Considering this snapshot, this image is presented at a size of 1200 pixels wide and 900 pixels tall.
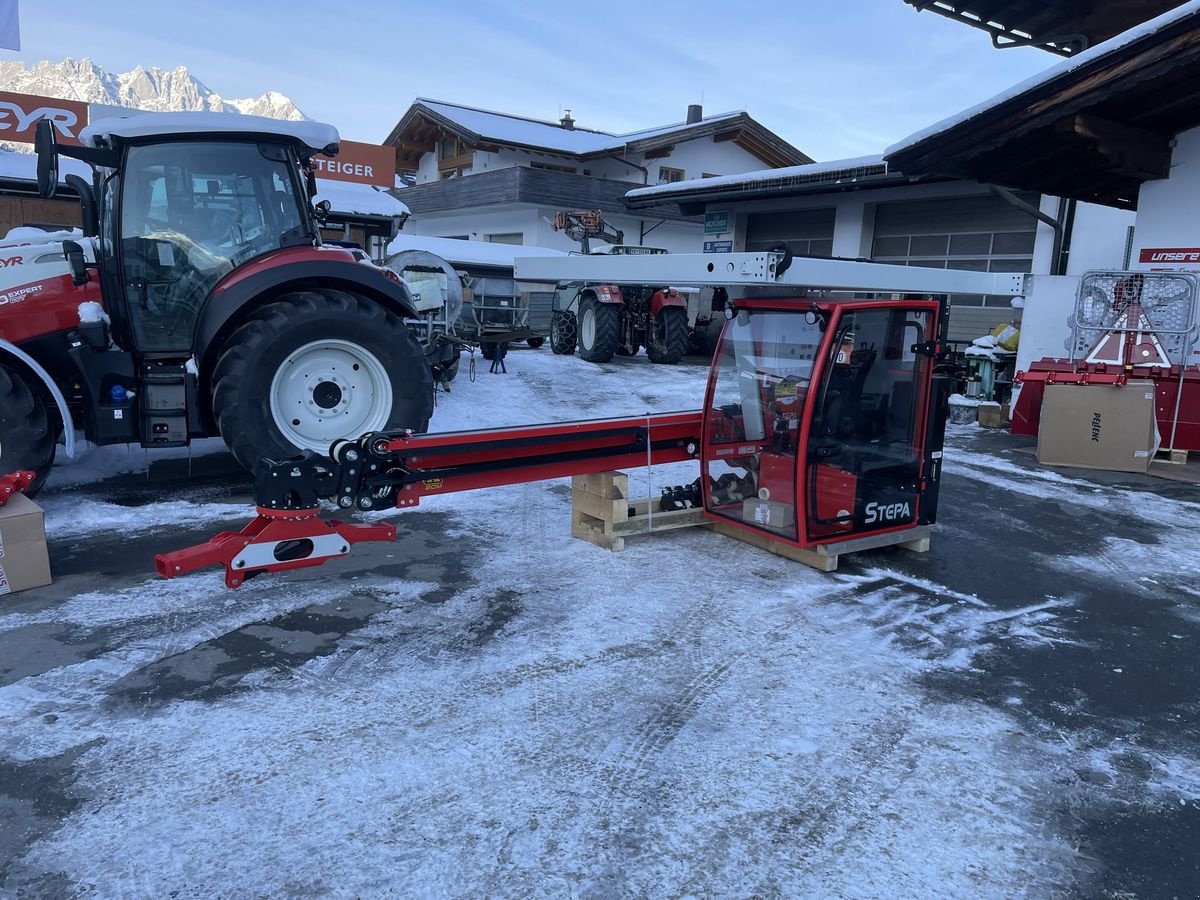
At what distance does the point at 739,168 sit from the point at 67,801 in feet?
97.0

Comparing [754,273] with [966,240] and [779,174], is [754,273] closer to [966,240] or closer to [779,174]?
[966,240]

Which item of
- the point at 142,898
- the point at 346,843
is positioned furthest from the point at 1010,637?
the point at 142,898

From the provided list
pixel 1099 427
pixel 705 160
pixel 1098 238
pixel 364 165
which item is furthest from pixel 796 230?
pixel 1099 427

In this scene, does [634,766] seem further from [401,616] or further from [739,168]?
[739,168]

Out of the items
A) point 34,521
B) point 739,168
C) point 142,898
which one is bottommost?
point 142,898

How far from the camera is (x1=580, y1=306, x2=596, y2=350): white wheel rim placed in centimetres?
1566

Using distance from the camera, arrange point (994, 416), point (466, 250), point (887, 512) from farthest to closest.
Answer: point (466, 250)
point (994, 416)
point (887, 512)

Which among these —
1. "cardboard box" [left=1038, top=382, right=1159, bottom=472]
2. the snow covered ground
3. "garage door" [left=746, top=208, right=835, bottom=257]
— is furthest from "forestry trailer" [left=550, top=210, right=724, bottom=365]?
the snow covered ground

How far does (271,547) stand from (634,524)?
242 cm

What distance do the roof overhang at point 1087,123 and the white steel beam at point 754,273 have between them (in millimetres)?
3734

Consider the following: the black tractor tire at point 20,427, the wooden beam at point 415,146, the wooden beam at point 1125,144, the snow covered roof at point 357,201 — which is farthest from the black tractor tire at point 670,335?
the wooden beam at point 415,146

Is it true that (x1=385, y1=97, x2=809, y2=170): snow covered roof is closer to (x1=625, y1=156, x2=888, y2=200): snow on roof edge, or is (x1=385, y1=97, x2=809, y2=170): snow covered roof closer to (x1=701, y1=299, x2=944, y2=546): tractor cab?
(x1=625, y1=156, x2=888, y2=200): snow on roof edge

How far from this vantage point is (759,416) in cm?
509

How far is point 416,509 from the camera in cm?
607
